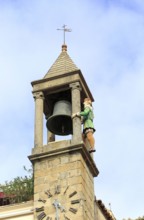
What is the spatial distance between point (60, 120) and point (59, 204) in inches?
123

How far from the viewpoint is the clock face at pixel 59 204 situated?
593 inches

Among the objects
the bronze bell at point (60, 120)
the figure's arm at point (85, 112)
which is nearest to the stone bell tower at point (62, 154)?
the bronze bell at point (60, 120)

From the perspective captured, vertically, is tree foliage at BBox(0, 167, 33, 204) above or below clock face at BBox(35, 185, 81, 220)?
above

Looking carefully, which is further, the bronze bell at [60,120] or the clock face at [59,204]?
the bronze bell at [60,120]

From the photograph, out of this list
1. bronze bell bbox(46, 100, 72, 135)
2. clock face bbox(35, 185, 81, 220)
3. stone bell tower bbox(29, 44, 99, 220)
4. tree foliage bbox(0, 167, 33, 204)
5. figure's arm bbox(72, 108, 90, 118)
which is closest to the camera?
clock face bbox(35, 185, 81, 220)

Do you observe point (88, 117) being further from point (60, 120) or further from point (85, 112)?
point (60, 120)

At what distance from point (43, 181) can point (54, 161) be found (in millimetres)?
549

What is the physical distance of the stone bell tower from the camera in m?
15.3

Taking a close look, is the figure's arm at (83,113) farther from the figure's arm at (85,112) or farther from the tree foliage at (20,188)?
the tree foliage at (20,188)

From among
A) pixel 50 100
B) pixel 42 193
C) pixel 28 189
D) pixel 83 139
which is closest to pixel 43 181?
pixel 42 193

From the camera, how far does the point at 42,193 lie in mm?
15664

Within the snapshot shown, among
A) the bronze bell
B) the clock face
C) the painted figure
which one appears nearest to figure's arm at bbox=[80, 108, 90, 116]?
the painted figure

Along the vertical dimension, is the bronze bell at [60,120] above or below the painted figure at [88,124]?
above

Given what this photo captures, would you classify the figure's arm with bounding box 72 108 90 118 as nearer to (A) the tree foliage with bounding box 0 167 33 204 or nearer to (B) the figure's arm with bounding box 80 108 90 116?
(B) the figure's arm with bounding box 80 108 90 116
